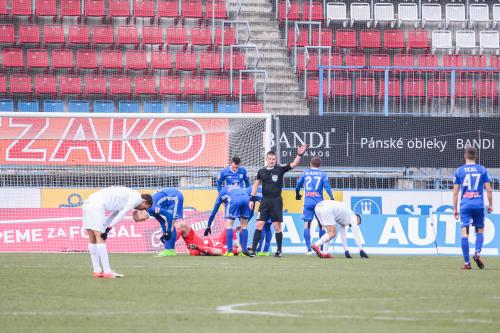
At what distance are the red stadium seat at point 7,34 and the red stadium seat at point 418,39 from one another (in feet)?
41.2

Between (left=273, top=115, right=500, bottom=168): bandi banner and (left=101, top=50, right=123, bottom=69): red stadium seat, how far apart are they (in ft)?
25.2

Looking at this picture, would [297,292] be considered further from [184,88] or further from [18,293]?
[184,88]

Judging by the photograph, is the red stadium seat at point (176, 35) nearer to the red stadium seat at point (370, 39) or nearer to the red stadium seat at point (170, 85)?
the red stadium seat at point (170, 85)

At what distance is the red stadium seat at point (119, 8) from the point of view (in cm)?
3102

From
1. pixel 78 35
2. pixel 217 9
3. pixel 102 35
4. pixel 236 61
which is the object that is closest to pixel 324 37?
pixel 236 61

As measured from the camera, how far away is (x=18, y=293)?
9.82 metres

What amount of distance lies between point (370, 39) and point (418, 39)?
5.21 feet

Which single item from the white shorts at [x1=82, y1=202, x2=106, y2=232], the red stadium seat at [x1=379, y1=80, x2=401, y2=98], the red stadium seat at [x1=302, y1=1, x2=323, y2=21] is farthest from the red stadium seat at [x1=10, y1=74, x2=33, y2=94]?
the white shorts at [x1=82, y1=202, x2=106, y2=232]

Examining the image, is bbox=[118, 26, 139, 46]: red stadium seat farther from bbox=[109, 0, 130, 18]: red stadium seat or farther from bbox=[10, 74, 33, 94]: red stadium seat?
bbox=[10, 74, 33, 94]: red stadium seat

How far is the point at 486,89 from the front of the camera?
92.0ft

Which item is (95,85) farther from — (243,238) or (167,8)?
(243,238)

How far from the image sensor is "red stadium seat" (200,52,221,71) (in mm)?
29594

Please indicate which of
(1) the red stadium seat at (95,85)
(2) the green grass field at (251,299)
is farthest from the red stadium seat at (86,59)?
(2) the green grass field at (251,299)

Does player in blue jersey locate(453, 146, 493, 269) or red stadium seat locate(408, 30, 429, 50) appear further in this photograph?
red stadium seat locate(408, 30, 429, 50)
